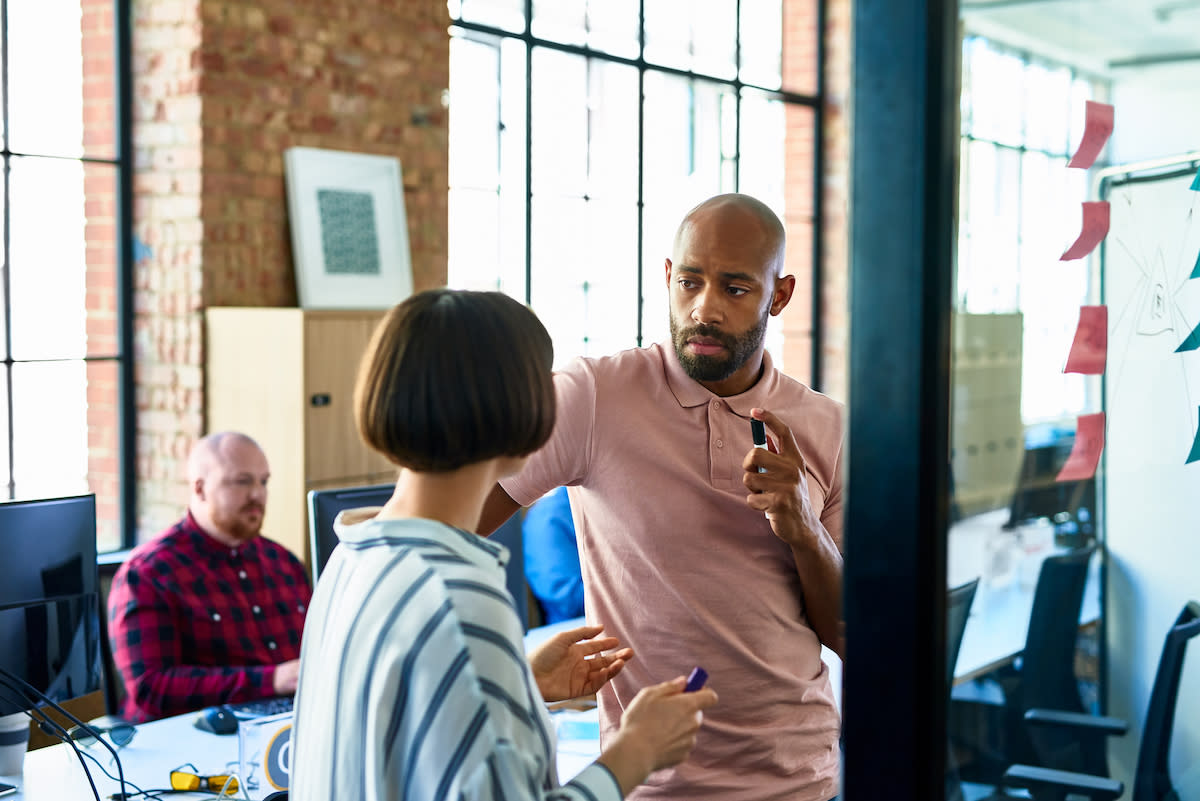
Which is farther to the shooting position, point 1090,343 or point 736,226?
point 736,226

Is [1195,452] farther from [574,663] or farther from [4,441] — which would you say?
[4,441]

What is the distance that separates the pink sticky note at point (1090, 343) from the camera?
0.79 m

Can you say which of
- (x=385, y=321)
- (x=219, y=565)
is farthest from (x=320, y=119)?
(x=385, y=321)

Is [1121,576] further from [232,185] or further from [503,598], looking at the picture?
[232,185]

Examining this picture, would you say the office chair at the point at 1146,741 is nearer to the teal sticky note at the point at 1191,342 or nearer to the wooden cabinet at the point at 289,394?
the teal sticky note at the point at 1191,342

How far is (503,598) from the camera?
104cm

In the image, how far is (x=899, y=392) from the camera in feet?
2.35

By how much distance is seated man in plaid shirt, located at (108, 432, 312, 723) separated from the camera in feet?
9.80

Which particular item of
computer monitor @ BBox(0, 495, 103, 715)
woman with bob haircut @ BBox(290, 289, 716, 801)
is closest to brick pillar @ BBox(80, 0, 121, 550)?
computer monitor @ BBox(0, 495, 103, 715)

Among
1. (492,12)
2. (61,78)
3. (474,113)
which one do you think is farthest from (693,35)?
(61,78)

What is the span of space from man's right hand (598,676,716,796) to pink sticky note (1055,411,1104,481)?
1.69 feet

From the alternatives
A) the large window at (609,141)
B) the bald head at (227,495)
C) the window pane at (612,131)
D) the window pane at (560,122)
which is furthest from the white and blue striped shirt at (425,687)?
the window pane at (612,131)

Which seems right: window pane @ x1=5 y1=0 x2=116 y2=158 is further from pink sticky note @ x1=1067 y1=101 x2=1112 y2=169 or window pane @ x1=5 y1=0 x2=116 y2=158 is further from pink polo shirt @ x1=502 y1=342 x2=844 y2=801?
pink sticky note @ x1=1067 y1=101 x2=1112 y2=169

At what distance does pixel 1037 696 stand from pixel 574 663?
27.7 inches
